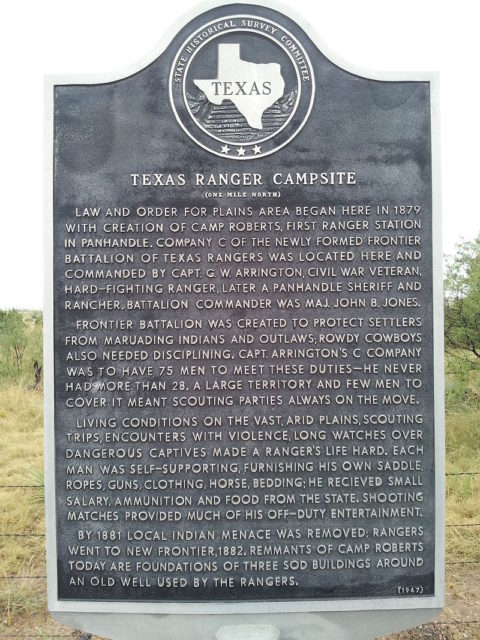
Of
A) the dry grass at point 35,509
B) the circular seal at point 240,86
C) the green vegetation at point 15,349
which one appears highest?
the circular seal at point 240,86

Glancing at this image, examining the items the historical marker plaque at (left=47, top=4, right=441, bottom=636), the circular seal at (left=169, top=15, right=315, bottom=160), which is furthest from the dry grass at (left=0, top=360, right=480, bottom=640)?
the circular seal at (left=169, top=15, right=315, bottom=160)

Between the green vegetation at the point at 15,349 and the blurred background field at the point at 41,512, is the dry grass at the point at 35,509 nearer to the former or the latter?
the blurred background field at the point at 41,512

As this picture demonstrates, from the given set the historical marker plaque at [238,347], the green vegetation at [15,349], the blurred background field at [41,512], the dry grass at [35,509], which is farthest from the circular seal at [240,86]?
the green vegetation at [15,349]

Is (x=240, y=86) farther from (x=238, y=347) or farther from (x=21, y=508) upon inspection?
(x=21, y=508)

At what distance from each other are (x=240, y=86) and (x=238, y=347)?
1760mm

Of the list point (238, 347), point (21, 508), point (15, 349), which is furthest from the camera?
point (15, 349)

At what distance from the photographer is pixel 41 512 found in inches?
258

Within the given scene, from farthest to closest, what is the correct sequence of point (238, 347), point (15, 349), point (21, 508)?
point (15, 349) → point (21, 508) → point (238, 347)

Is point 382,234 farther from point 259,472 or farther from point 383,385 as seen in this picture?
point 259,472

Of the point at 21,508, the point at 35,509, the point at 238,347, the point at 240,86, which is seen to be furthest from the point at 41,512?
the point at 240,86

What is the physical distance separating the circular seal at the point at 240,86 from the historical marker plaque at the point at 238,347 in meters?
0.01

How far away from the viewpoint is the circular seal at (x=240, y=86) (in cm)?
369

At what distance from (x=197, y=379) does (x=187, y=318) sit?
417 mm

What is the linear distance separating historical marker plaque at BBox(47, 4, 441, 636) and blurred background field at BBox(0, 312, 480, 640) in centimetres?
170
